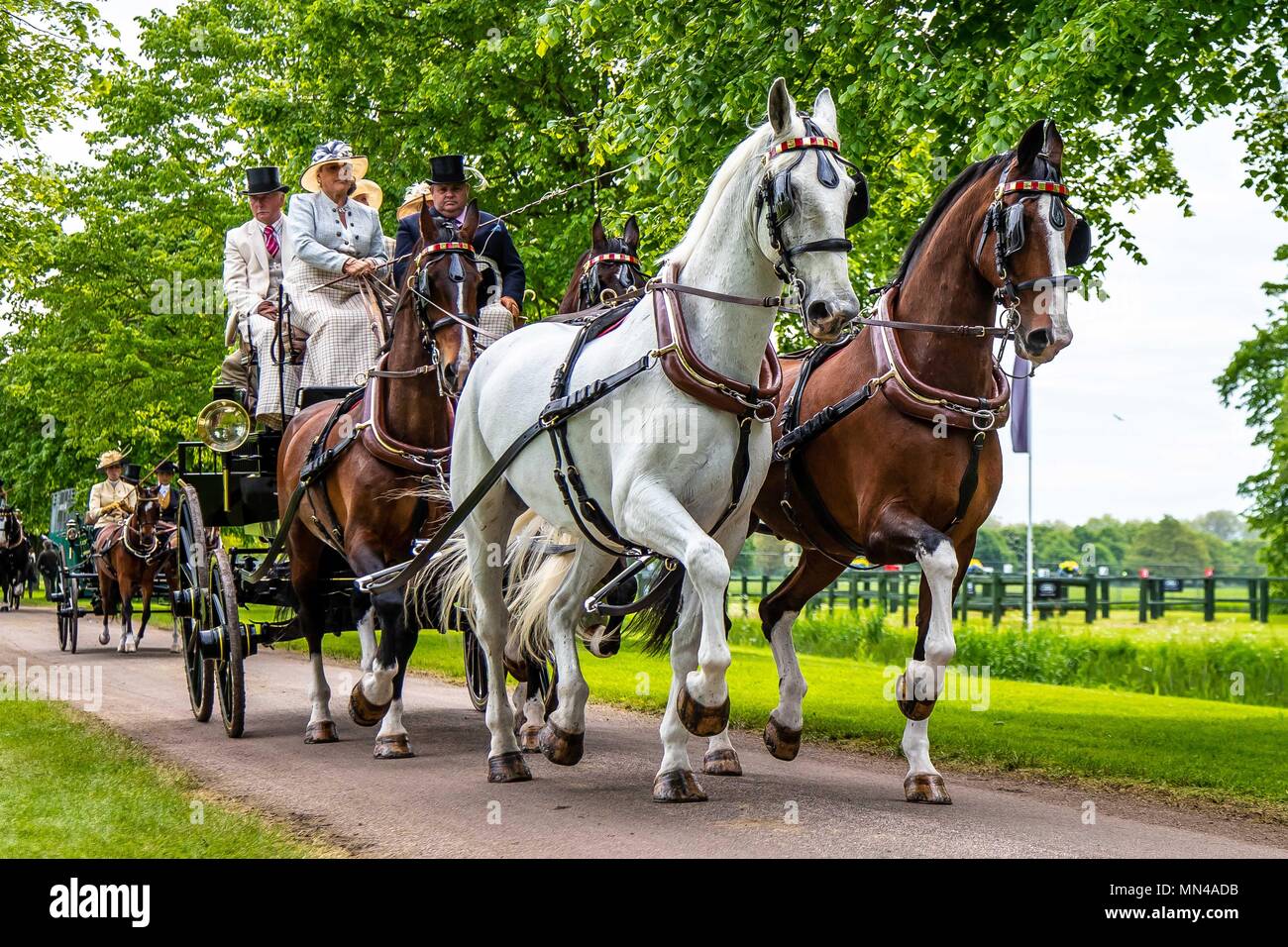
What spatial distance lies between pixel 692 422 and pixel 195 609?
5.60 metres

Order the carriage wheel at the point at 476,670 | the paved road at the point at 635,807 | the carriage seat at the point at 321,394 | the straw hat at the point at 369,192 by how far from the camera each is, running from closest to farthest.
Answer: the paved road at the point at 635,807, the carriage seat at the point at 321,394, the carriage wheel at the point at 476,670, the straw hat at the point at 369,192

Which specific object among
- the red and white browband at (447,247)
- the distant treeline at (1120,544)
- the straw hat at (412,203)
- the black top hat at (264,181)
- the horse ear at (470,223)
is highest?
the black top hat at (264,181)

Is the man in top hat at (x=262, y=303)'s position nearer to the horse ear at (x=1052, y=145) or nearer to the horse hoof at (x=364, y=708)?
the horse hoof at (x=364, y=708)

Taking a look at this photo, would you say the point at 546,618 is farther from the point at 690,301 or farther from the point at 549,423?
the point at 690,301

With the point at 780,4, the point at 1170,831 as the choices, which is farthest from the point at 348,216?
the point at 1170,831

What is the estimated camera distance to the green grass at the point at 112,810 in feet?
18.7

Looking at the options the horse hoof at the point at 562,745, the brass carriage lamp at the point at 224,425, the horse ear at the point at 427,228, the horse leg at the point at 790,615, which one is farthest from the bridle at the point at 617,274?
the horse hoof at the point at 562,745

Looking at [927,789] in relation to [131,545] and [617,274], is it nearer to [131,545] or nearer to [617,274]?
[617,274]

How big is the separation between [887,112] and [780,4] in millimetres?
1146

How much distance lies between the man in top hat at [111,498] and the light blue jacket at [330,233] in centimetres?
1127

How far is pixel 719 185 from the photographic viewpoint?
246 inches

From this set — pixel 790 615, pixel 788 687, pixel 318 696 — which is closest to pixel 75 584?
pixel 318 696

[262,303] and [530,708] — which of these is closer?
[530,708]

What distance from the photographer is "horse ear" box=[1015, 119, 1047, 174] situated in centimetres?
654
